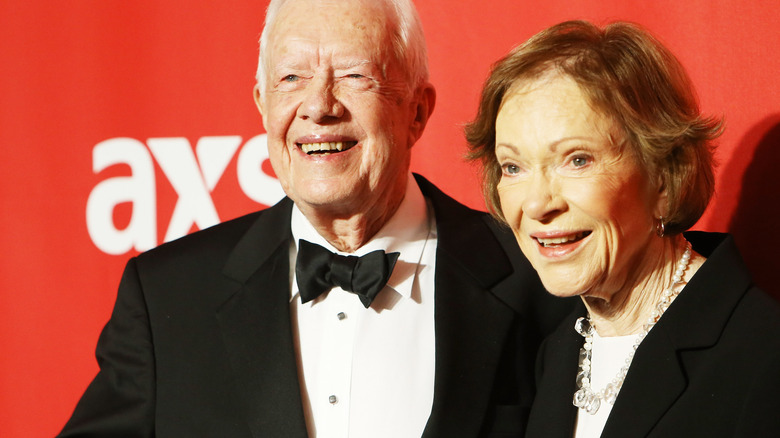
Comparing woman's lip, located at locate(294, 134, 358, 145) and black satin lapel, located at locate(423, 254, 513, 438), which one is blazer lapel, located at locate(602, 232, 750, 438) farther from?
woman's lip, located at locate(294, 134, 358, 145)

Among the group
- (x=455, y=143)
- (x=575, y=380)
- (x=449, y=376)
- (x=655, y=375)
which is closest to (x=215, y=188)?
(x=455, y=143)

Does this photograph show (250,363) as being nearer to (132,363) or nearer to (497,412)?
(132,363)

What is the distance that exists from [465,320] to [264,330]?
1.31ft

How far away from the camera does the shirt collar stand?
6.57ft

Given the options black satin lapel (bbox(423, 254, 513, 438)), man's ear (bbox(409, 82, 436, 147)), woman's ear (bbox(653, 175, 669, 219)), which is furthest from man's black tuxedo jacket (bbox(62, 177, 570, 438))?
woman's ear (bbox(653, 175, 669, 219))

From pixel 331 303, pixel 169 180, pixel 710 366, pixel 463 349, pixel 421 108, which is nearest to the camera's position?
pixel 710 366

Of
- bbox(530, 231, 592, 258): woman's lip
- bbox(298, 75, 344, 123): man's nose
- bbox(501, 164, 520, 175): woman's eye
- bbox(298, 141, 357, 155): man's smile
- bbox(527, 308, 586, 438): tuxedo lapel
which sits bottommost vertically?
bbox(527, 308, 586, 438): tuxedo lapel

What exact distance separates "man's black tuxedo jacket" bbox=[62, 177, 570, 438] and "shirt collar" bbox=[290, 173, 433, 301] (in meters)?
0.04

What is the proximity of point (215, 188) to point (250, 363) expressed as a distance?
0.93 meters

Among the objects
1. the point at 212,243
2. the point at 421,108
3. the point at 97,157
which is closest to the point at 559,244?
the point at 421,108

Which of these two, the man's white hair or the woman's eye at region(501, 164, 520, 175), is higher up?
the man's white hair

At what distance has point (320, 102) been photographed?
6.15ft

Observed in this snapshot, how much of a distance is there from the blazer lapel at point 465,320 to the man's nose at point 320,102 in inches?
13.4

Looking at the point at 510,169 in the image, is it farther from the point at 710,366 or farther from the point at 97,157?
the point at 97,157
